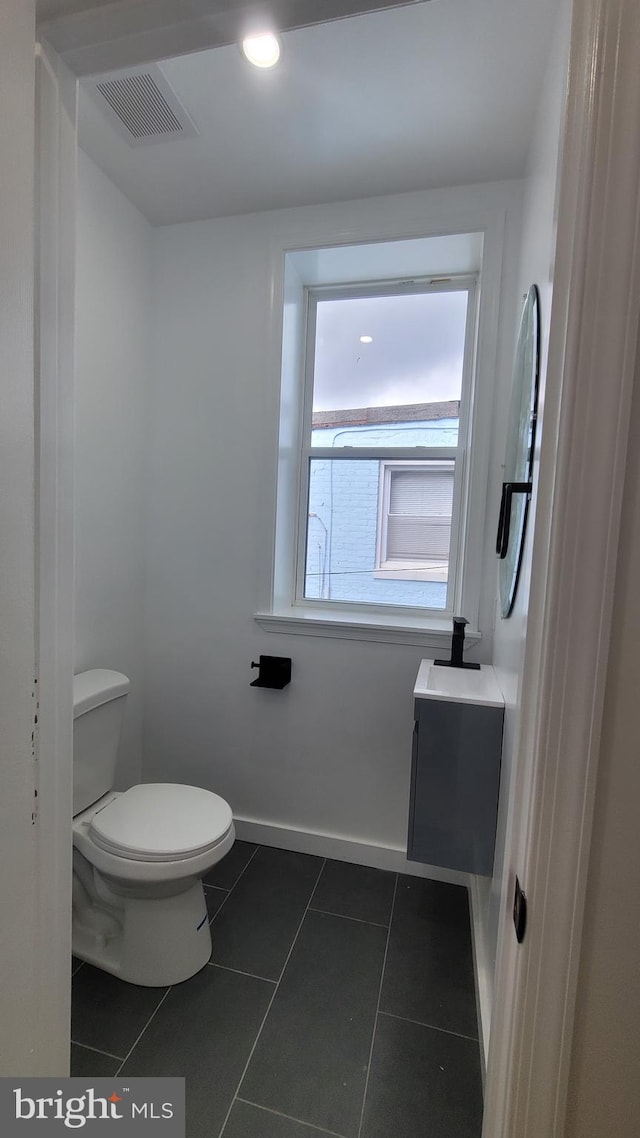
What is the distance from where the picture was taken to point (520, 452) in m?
1.27

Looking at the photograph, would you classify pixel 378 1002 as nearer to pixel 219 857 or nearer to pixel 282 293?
pixel 219 857

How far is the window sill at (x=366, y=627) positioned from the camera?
1809 mm

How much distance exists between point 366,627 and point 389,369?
1103mm

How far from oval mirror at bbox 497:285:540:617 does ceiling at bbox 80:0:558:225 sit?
1.90 ft

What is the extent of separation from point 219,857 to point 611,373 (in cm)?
150

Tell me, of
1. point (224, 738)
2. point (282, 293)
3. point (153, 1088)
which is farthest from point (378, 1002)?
point (282, 293)

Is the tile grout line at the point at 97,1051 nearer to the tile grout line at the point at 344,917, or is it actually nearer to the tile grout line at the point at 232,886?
the tile grout line at the point at 232,886

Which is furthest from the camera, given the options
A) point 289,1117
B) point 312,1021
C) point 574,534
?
point 312,1021

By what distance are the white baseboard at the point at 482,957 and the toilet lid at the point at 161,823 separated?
0.81m

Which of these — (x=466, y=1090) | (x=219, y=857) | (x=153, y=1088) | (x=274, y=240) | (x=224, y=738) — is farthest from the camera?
(x=224, y=738)

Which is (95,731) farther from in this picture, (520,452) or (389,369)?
(389,369)

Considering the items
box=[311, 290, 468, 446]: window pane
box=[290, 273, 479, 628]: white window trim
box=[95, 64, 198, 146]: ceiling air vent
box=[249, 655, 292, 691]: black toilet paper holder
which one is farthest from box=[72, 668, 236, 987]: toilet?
box=[95, 64, 198, 146]: ceiling air vent

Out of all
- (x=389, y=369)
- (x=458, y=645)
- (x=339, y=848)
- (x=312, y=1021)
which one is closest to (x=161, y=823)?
(x=312, y=1021)

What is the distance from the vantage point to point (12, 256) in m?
0.55
